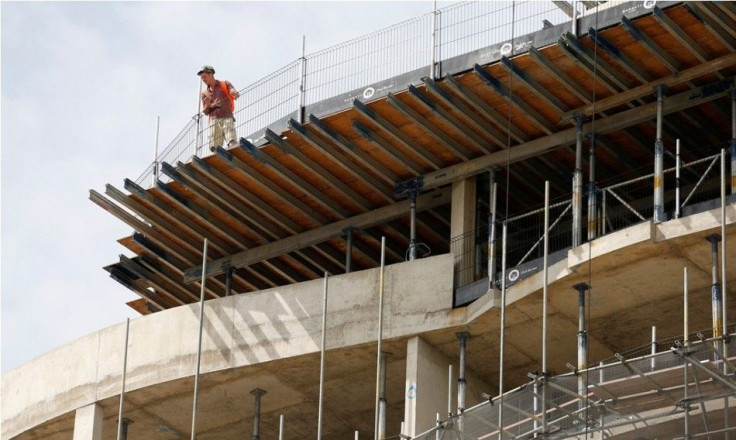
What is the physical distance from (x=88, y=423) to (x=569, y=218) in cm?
1003

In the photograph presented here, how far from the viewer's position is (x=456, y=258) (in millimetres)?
39000

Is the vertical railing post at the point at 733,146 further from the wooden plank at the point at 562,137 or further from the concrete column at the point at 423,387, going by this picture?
the concrete column at the point at 423,387

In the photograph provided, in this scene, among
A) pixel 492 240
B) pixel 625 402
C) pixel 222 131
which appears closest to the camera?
pixel 625 402

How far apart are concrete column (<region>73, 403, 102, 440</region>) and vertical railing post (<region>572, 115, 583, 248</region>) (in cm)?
1040

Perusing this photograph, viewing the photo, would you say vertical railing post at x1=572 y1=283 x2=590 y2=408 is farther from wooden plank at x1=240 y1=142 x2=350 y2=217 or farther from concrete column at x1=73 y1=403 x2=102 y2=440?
concrete column at x1=73 y1=403 x2=102 y2=440

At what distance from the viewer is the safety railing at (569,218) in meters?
38.3

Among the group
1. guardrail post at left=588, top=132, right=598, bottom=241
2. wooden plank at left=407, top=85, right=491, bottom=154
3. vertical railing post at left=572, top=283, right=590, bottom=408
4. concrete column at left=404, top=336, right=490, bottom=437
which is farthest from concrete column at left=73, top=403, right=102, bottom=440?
guardrail post at left=588, top=132, right=598, bottom=241

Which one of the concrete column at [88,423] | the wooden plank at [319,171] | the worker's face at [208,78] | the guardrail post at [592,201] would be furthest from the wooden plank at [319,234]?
the guardrail post at [592,201]

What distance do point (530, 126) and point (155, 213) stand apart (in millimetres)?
8163

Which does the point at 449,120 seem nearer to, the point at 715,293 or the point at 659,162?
the point at 659,162

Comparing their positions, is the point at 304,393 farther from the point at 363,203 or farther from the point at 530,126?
the point at 530,126

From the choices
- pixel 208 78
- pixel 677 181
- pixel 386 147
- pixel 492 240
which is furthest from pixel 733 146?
pixel 208 78

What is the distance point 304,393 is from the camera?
40.8 metres

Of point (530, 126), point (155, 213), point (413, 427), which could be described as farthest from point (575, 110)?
point (155, 213)
